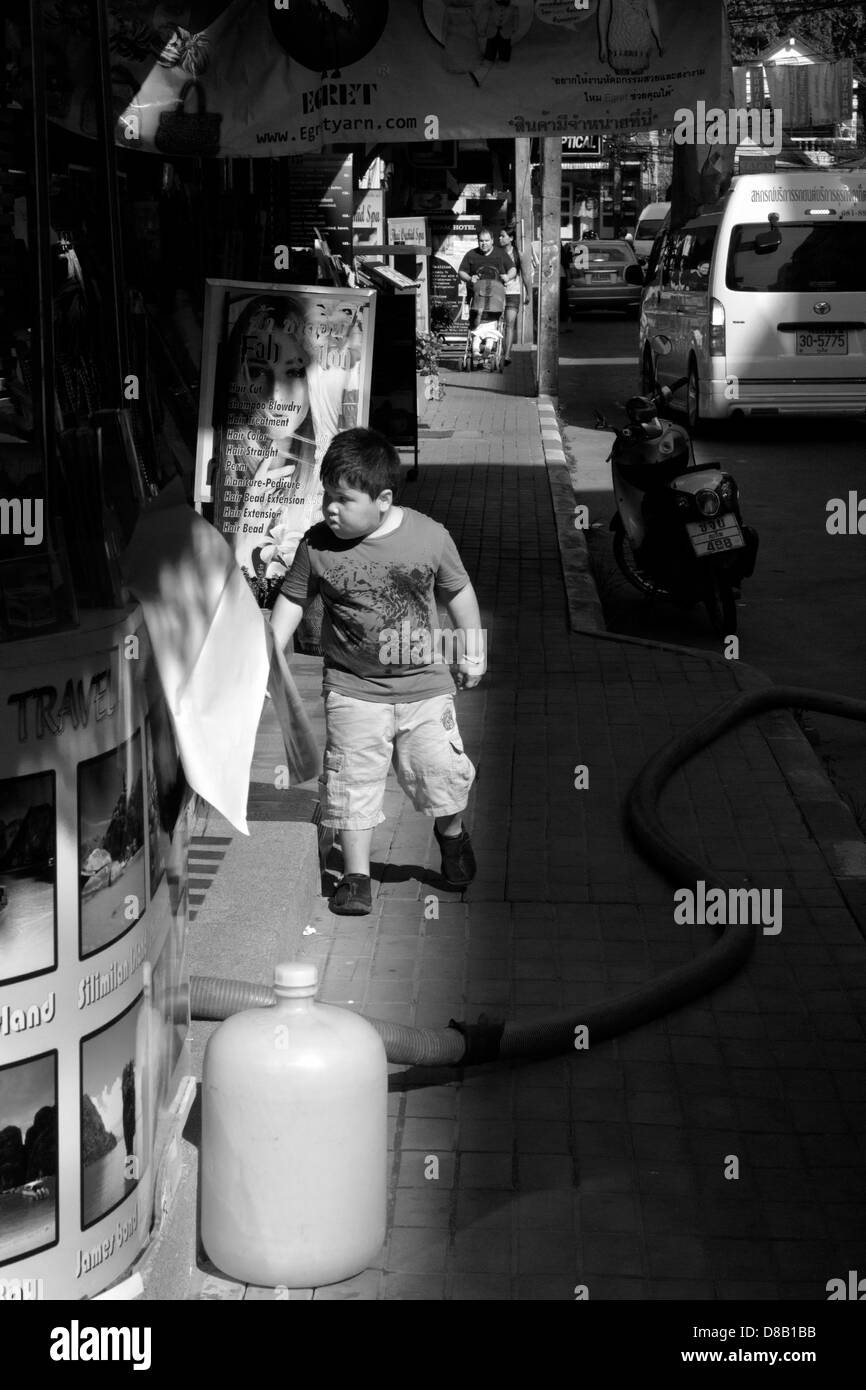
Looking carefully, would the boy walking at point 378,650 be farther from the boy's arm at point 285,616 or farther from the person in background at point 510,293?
the person in background at point 510,293

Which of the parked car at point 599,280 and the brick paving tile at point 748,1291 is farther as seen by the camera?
the parked car at point 599,280

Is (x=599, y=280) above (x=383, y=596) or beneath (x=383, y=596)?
above

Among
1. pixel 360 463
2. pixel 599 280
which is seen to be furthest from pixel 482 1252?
pixel 599 280

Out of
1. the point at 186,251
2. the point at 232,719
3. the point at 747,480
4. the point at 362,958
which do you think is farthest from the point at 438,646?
the point at 747,480

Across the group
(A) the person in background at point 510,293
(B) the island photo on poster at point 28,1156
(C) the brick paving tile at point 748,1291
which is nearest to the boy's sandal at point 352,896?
(C) the brick paving tile at point 748,1291

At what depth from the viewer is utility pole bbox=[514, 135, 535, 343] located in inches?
1187

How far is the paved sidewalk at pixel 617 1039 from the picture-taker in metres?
3.72

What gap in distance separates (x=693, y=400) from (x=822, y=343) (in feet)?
5.23

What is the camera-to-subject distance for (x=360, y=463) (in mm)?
5098

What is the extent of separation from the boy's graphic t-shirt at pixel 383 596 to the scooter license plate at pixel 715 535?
4654mm

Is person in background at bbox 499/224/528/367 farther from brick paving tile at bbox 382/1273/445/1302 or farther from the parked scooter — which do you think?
brick paving tile at bbox 382/1273/445/1302

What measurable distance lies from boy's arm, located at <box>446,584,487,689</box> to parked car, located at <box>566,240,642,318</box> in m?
33.0

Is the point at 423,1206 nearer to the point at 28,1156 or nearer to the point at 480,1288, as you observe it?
the point at 480,1288

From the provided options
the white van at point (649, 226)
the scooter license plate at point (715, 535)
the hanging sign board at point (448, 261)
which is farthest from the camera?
the white van at point (649, 226)
